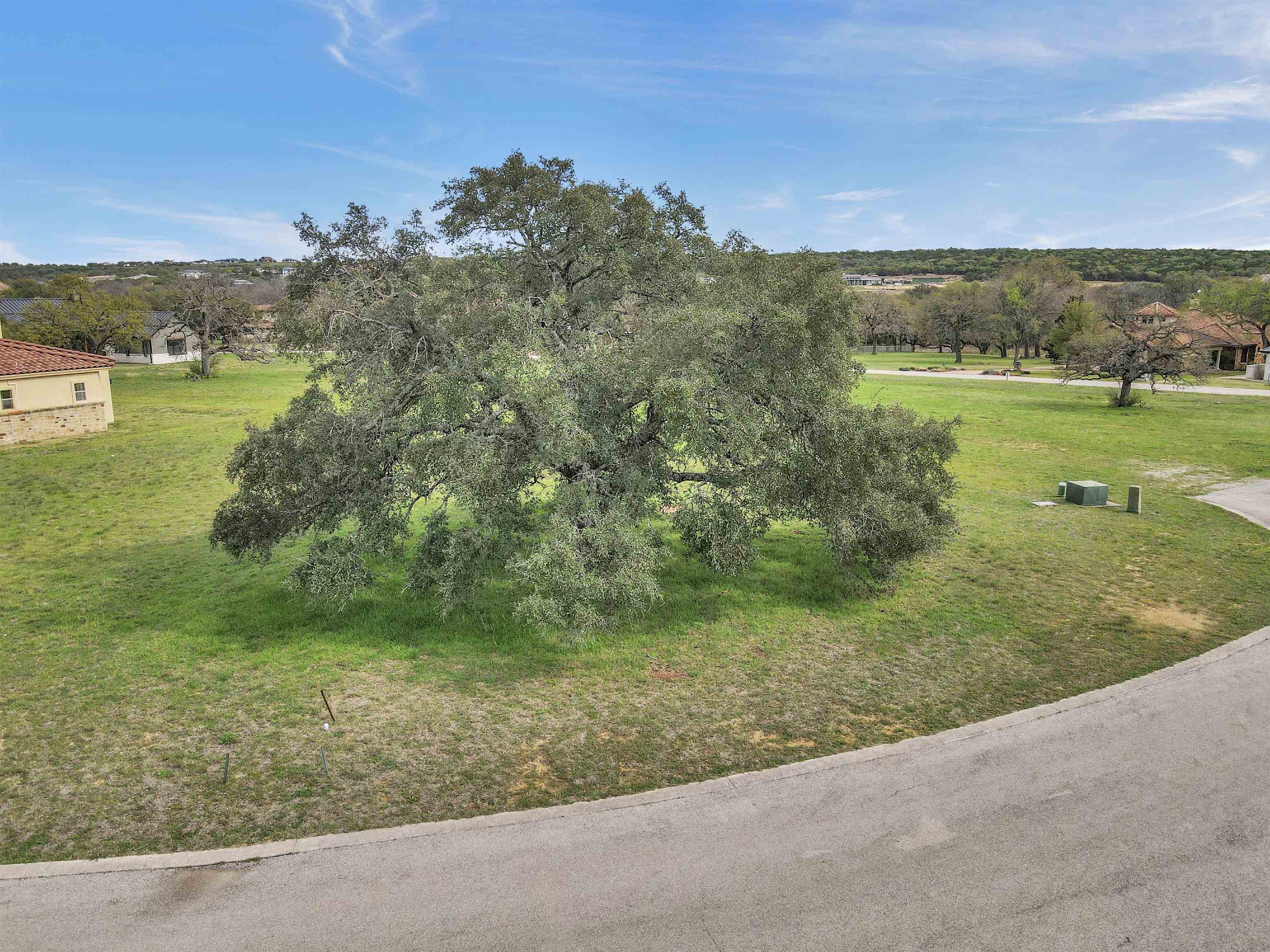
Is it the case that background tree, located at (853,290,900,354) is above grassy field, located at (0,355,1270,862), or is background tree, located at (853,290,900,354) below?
above

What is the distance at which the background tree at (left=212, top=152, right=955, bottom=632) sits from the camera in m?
12.7

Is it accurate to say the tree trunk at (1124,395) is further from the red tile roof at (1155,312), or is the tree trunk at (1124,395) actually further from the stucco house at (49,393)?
the stucco house at (49,393)

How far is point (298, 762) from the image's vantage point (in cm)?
973

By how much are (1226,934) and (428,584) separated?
40.5 feet

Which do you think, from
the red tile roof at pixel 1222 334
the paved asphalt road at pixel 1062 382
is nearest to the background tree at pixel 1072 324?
the paved asphalt road at pixel 1062 382

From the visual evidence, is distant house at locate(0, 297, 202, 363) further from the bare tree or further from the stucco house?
the bare tree

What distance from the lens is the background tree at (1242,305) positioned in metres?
58.7

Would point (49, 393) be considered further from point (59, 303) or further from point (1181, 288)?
point (1181, 288)

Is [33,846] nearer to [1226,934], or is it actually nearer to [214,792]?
[214,792]

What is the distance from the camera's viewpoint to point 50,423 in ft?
108

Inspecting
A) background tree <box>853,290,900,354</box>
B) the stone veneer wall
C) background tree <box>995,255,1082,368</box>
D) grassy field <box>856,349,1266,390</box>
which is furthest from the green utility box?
background tree <box>853,290,900,354</box>

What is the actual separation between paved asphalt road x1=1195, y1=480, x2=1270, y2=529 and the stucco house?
135 feet

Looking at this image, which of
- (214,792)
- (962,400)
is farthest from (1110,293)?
(214,792)

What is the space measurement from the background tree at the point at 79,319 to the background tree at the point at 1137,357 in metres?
61.5
